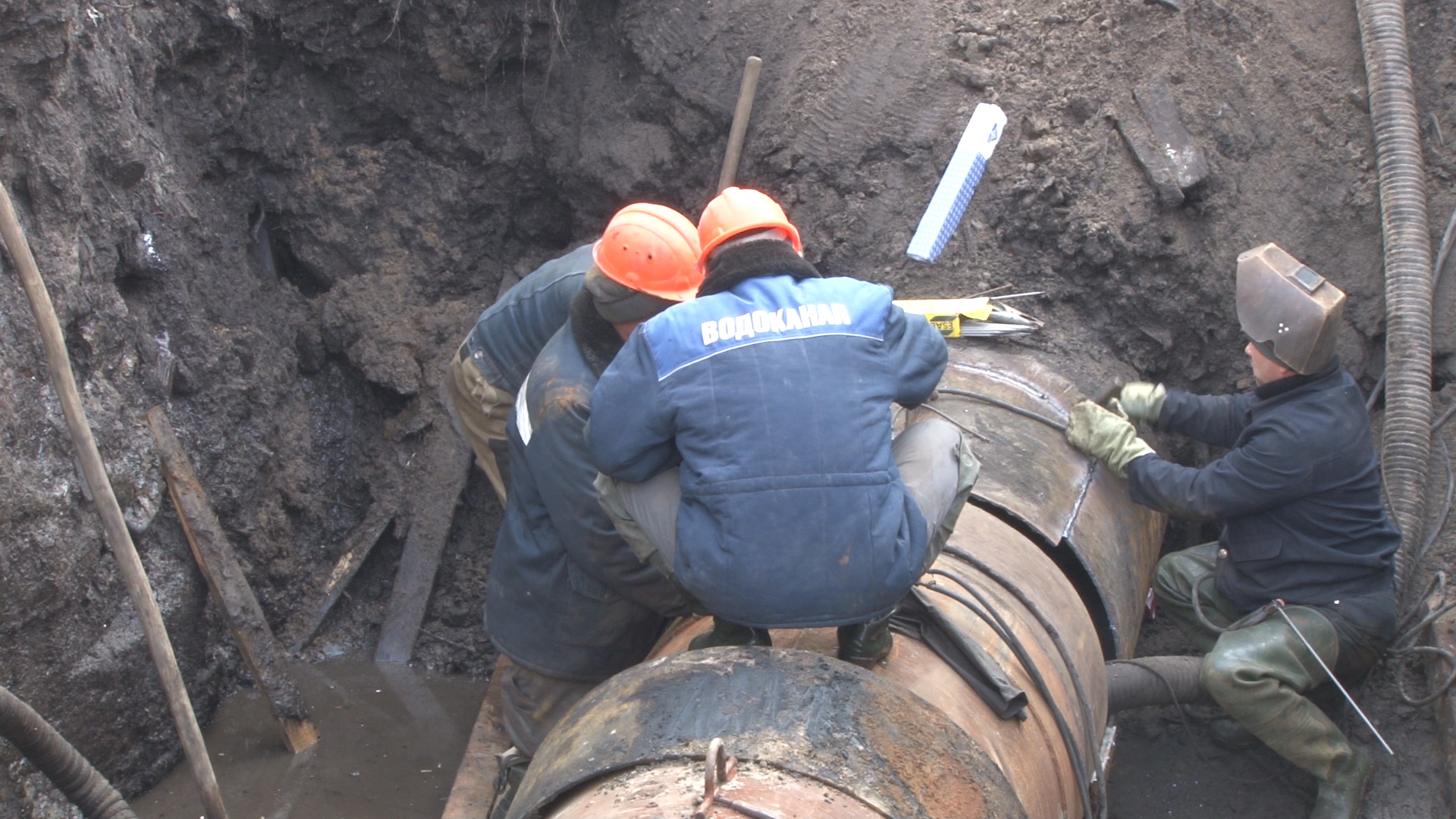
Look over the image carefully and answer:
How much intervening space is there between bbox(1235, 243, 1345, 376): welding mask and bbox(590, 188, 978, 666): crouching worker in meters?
1.60

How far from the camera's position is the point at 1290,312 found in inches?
141

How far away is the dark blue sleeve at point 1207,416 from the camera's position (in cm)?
394

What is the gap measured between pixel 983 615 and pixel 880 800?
0.99 metres

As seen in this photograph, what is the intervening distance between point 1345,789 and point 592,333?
9.37 ft

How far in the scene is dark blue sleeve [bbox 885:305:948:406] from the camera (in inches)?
104

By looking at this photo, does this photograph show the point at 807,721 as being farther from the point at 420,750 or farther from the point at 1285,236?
the point at 1285,236

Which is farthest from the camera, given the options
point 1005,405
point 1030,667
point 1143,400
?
point 1143,400

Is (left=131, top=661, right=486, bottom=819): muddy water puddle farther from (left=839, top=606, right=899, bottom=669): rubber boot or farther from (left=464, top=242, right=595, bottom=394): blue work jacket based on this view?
(left=839, top=606, right=899, bottom=669): rubber boot

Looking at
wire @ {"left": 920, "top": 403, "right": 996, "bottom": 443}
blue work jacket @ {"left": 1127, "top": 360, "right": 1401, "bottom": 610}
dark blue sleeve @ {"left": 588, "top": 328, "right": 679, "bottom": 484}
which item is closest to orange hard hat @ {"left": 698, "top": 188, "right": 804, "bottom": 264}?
Result: dark blue sleeve @ {"left": 588, "top": 328, "right": 679, "bottom": 484}

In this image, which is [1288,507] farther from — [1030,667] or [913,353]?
[913,353]

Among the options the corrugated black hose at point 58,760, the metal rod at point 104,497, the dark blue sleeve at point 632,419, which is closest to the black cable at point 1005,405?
the dark blue sleeve at point 632,419

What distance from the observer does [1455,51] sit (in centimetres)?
476

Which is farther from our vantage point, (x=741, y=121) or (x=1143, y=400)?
(x=741, y=121)

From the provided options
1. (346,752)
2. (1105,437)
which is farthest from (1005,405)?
(346,752)
